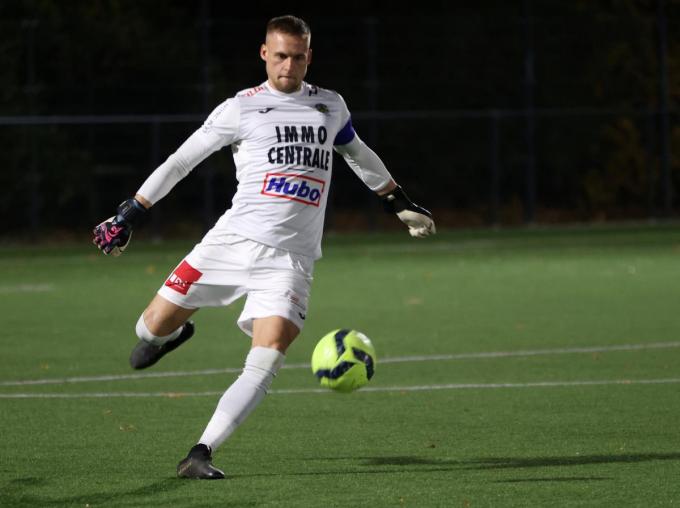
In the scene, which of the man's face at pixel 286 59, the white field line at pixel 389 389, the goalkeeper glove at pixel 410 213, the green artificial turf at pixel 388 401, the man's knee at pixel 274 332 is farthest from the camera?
the white field line at pixel 389 389

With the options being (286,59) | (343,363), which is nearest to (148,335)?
(343,363)

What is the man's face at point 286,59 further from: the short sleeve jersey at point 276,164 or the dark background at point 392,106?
the dark background at point 392,106

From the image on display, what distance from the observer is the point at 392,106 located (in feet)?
97.6

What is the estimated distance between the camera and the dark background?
27.3m

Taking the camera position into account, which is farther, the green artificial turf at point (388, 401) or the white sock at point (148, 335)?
the white sock at point (148, 335)

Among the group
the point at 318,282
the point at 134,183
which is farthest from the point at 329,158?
the point at 134,183

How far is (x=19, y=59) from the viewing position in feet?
92.1

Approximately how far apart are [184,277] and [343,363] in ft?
3.05

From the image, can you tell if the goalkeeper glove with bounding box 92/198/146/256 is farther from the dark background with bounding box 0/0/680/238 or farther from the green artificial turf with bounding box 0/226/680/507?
the dark background with bounding box 0/0/680/238

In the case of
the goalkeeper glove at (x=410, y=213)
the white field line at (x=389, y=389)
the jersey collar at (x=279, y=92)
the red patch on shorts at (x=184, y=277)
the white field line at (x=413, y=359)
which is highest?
the jersey collar at (x=279, y=92)

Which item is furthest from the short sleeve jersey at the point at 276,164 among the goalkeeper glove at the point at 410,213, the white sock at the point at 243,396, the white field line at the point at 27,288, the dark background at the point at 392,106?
the dark background at the point at 392,106

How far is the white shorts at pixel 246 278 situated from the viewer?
25.7ft

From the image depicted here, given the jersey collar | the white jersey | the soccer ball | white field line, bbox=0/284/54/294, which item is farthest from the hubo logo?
white field line, bbox=0/284/54/294

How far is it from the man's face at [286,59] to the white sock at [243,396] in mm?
1385
